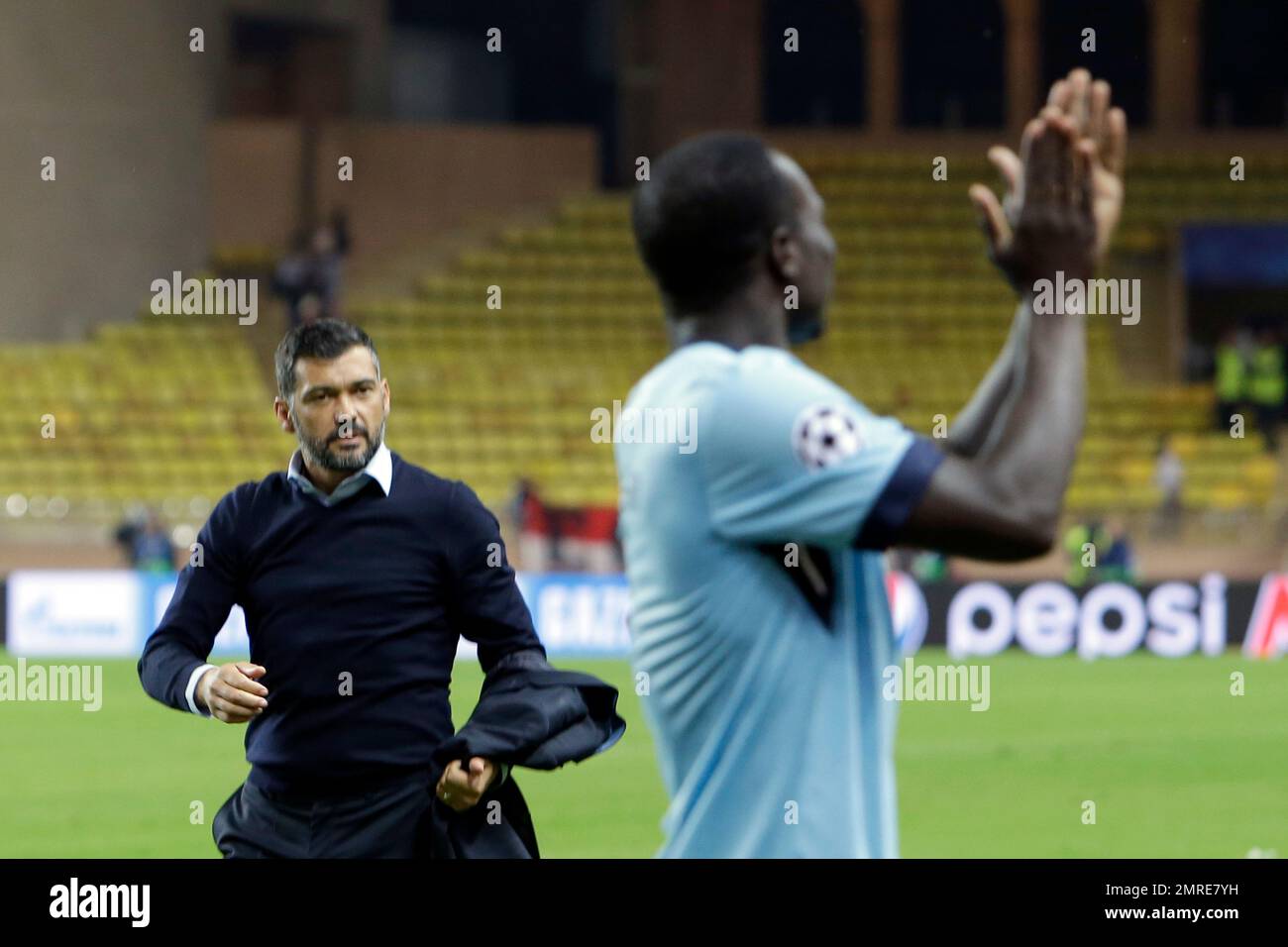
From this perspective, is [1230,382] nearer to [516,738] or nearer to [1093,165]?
[516,738]

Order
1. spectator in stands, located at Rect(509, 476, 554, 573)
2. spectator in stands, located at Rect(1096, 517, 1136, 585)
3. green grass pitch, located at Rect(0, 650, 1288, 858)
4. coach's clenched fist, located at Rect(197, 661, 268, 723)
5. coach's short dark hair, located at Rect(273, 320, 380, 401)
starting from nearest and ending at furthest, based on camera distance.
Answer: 1. coach's clenched fist, located at Rect(197, 661, 268, 723)
2. coach's short dark hair, located at Rect(273, 320, 380, 401)
3. green grass pitch, located at Rect(0, 650, 1288, 858)
4. spectator in stands, located at Rect(1096, 517, 1136, 585)
5. spectator in stands, located at Rect(509, 476, 554, 573)

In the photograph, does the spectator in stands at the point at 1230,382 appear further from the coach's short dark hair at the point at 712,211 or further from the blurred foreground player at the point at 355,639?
the coach's short dark hair at the point at 712,211

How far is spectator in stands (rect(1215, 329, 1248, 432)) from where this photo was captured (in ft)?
81.5

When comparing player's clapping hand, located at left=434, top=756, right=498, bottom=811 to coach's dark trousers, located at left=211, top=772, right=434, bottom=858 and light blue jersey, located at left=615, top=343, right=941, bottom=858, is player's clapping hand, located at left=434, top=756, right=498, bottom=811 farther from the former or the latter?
light blue jersey, located at left=615, top=343, right=941, bottom=858

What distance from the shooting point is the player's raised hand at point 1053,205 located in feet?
8.22

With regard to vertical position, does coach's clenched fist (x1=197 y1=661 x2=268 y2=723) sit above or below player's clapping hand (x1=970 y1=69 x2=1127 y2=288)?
below

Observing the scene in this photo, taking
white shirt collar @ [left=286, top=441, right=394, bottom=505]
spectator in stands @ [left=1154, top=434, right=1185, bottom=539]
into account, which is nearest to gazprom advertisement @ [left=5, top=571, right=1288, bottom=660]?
spectator in stands @ [left=1154, top=434, right=1185, bottom=539]

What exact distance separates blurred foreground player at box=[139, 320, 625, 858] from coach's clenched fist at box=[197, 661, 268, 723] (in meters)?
0.09

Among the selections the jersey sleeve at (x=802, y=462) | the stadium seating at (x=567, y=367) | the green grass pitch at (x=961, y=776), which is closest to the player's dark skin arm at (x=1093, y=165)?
the jersey sleeve at (x=802, y=462)

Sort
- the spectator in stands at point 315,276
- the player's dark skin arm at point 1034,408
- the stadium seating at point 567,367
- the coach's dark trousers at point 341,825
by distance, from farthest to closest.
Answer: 1. the spectator in stands at point 315,276
2. the stadium seating at point 567,367
3. the coach's dark trousers at point 341,825
4. the player's dark skin arm at point 1034,408

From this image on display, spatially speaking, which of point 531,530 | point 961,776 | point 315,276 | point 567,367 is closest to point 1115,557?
point 531,530

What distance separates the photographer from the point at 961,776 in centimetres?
1127
